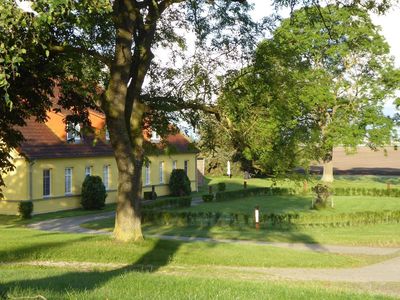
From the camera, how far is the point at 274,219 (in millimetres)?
29875

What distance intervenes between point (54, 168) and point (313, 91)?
17784 mm

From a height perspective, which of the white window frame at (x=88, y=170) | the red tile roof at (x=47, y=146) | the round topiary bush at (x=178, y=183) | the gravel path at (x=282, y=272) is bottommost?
the gravel path at (x=282, y=272)

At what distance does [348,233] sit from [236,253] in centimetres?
894

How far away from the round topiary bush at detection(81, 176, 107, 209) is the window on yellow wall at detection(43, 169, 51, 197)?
215 cm

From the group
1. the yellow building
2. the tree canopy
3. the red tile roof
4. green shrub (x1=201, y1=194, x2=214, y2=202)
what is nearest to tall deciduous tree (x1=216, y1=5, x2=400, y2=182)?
the tree canopy

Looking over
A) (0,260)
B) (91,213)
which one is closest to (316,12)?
(0,260)

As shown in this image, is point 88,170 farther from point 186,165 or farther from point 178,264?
point 178,264

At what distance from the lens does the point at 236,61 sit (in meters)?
20.5

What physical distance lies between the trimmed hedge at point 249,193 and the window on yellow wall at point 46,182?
42.2 feet

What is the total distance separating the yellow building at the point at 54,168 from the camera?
33469 millimetres

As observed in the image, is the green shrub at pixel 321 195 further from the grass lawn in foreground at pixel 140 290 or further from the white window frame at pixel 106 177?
the grass lawn in foreground at pixel 140 290

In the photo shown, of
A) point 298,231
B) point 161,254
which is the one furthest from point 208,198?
point 161,254

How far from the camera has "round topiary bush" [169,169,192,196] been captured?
1809 inches

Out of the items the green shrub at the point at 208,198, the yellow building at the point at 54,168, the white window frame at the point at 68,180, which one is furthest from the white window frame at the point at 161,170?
the white window frame at the point at 68,180
